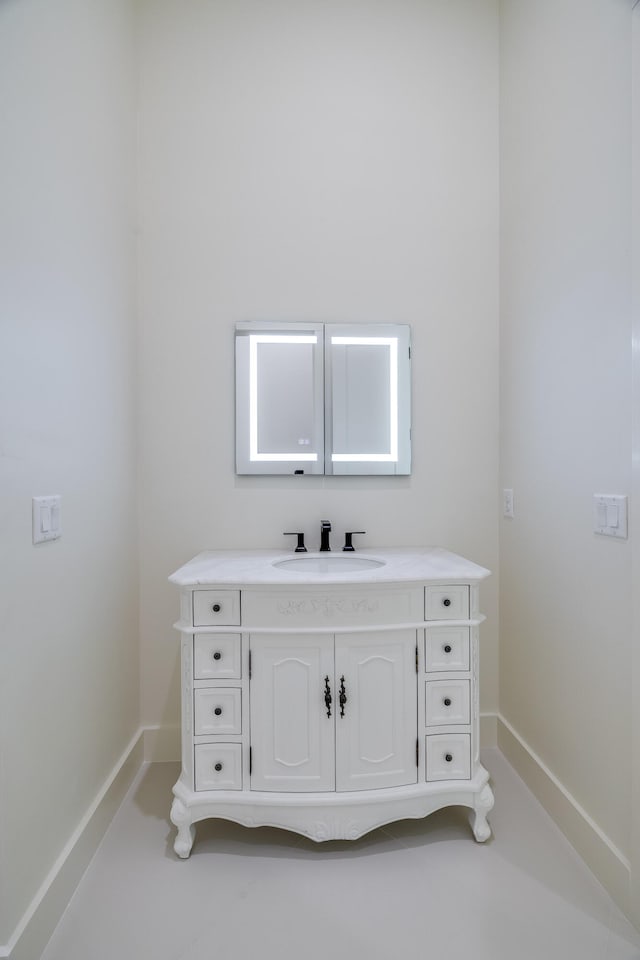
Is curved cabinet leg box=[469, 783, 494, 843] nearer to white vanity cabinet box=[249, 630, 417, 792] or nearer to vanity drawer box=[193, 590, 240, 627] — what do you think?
white vanity cabinet box=[249, 630, 417, 792]

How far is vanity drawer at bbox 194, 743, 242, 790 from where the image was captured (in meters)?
1.47

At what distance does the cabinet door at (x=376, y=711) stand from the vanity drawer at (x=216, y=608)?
0.32 metres

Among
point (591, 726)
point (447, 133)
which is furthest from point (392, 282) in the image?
point (591, 726)

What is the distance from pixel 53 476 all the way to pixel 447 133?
2010 millimetres

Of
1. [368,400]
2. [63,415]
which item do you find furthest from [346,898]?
[368,400]

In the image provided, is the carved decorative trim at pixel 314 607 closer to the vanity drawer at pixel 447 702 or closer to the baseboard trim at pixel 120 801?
the vanity drawer at pixel 447 702

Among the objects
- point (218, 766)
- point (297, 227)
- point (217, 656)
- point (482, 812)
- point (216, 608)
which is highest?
point (297, 227)

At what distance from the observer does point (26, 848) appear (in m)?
1.14

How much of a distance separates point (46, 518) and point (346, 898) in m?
1.25

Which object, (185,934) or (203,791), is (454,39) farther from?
(185,934)

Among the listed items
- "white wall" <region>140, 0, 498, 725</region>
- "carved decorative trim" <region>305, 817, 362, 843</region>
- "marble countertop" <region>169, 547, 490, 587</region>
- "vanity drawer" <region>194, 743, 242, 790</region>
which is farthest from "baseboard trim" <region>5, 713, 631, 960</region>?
"marble countertop" <region>169, 547, 490, 587</region>

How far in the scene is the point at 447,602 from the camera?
5.05 feet

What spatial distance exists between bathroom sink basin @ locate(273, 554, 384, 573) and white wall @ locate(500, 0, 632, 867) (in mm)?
599

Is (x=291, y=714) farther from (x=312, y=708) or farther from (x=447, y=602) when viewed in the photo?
(x=447, y=602)
